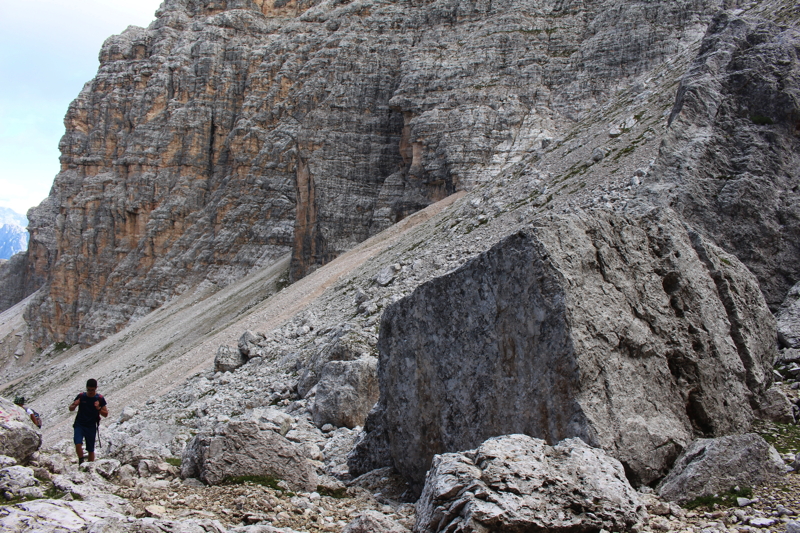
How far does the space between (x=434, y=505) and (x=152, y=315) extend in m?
63.0

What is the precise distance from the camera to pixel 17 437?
9.43 metres

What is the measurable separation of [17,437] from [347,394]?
6.23 metres

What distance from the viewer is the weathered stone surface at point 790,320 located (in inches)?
404

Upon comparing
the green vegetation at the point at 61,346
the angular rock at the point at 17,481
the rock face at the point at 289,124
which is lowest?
the angular rock at the point at 17,481

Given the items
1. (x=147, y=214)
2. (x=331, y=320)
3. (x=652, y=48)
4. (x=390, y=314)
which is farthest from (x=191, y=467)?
(x=147, y=214)

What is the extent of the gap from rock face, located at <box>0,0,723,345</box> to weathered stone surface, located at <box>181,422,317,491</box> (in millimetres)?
25060

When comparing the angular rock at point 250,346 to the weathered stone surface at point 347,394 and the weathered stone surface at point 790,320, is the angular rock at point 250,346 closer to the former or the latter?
the weathered stone surface at point 347,394

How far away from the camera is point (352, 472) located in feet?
34.4

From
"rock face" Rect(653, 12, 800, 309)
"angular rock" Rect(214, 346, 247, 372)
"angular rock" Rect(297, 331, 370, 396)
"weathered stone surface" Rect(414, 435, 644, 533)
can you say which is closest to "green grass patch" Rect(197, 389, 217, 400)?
"angular rock" Rect(214, 346, 247, 372)

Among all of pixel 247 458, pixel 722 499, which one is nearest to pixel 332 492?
pixel 247 458

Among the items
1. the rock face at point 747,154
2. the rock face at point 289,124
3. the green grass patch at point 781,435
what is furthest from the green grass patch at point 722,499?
the rock face at point 289,124

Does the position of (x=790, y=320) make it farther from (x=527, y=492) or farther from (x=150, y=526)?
(x=150, y=526)

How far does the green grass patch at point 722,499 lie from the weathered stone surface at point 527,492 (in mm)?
786

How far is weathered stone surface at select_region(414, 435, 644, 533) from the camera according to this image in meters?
5.96
